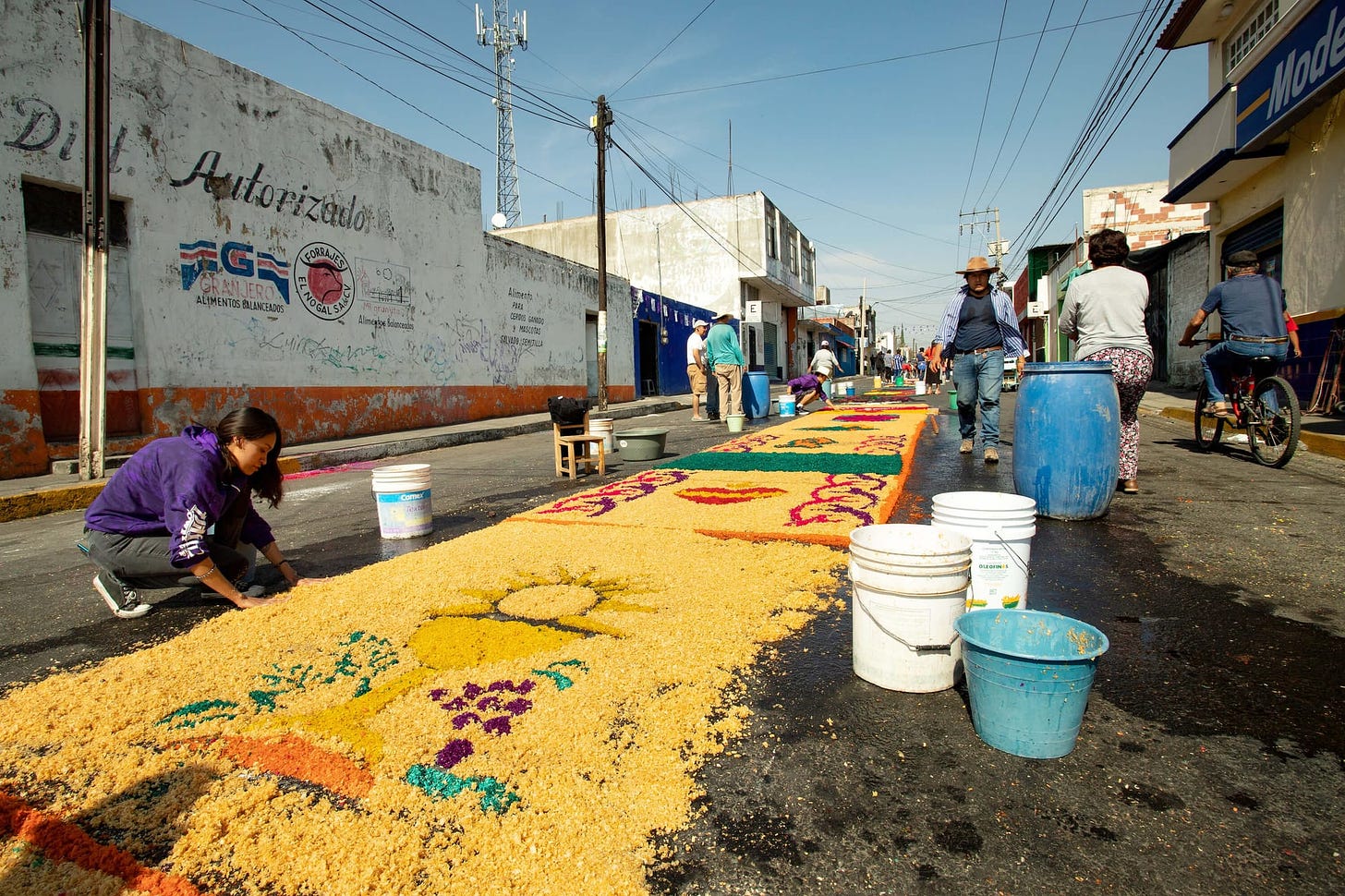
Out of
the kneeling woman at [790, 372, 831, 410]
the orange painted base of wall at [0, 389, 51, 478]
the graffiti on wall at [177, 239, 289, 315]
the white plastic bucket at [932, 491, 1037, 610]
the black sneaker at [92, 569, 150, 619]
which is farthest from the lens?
the kneeling woman at [790, 372, 831, 410]

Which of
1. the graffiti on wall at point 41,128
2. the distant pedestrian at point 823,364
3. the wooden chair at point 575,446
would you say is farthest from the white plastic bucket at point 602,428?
the distant pedestrian at point 823,364

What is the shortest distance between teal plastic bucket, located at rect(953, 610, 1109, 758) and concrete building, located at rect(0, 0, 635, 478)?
986 cm

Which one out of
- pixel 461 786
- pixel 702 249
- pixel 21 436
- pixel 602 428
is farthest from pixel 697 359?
pixel 702 249

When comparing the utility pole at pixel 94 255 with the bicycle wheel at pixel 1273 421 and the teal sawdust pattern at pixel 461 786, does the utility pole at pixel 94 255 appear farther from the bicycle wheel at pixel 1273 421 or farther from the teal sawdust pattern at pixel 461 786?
the bicycle wheel at pixel 1273 421

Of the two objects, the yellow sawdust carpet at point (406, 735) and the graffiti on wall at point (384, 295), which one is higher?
the graffiti on wall at point (384, 295)

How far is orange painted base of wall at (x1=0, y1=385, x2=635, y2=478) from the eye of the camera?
7.66 meters

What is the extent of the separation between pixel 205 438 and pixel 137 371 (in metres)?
7.54

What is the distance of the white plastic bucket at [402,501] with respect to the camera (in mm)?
4656

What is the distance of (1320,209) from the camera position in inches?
362

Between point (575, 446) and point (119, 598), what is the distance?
4.16m

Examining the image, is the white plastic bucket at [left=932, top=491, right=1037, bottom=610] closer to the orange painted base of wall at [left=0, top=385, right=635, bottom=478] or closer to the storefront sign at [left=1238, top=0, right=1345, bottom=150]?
the storefront sign at [left=1238, top=0, right=1345, bottom=150]

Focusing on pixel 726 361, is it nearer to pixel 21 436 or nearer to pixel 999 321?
pixel 999 321

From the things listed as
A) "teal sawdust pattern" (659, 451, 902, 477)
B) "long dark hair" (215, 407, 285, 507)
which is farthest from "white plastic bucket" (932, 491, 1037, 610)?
"teal sawdust pattern" (659, 451, 902, 477)

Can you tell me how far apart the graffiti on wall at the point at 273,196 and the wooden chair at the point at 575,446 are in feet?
22.2
